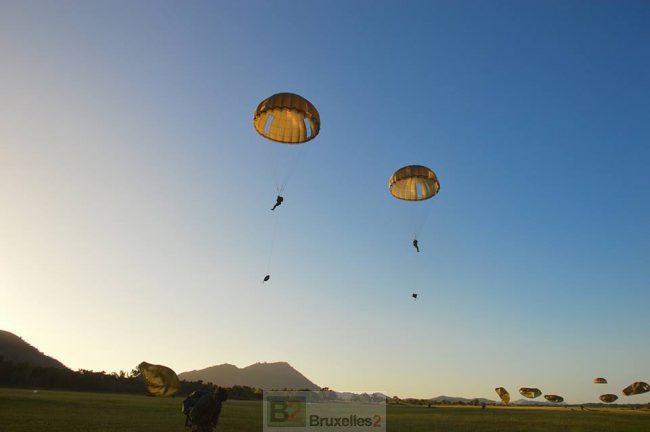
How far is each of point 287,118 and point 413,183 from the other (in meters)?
10.7

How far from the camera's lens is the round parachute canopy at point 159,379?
1753cm

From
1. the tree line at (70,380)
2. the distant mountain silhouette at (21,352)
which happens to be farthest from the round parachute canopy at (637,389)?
the distant mountain silhouette at (21,352)

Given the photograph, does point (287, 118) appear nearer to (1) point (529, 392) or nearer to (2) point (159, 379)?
(2) point (159, 379)

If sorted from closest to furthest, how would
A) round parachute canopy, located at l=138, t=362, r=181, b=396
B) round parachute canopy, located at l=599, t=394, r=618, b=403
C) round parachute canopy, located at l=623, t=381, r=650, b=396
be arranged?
round parachute canopy, located at l=138, t=362, r=181, b=396, round parachute canopy, located at l=623, t=381, r=650, b=396, round parachute canopy, located at l=599, t=394, r=618, b=403

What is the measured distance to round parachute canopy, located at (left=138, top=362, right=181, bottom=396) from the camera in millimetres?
17531

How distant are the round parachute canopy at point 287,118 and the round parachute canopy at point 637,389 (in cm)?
5938

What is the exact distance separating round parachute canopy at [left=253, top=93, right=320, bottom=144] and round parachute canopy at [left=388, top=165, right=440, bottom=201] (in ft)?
24.6

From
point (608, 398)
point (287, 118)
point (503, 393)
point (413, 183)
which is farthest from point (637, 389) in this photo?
point (287, 118)

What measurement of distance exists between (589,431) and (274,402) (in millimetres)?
21840

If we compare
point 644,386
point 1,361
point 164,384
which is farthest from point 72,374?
point 644,386

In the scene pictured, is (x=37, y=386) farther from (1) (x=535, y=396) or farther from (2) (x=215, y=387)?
(1) (x=535, y=396)

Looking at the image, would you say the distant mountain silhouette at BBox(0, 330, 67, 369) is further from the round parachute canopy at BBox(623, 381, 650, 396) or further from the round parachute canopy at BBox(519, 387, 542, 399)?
the round parachute canopy at BBox(623, 381, 650, 396)

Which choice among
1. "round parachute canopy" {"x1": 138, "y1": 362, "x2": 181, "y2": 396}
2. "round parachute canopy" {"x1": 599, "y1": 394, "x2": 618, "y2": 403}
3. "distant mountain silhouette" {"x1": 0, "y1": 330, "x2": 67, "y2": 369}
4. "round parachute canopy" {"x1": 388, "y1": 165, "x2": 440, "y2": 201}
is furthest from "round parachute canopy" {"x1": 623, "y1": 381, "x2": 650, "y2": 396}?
"distant mountain silhouette" {"x1": 0, "y1": 330, "x2": 67, "y2": 369}

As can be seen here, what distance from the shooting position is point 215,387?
11.0 m
